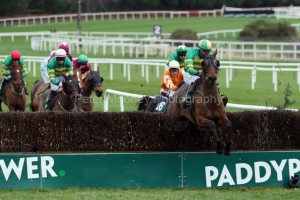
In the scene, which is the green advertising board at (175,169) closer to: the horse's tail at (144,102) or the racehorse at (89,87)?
the horse's tail at (144,102)

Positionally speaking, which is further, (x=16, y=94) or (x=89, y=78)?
(x=16, y=94)

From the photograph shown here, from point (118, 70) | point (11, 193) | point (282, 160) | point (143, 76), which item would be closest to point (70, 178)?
point (11, 193)

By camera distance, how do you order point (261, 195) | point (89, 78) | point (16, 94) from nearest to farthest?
point (261, 195), point (89, 78), point (16, 94)

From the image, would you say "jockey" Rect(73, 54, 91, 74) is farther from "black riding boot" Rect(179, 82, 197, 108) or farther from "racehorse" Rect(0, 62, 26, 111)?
"black riding boot" Rect(179, 82, 197, 108)

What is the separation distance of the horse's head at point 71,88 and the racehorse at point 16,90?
98.6 inches

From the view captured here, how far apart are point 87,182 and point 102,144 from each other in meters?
0.62

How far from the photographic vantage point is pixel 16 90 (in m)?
13.9

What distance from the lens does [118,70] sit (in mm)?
26109

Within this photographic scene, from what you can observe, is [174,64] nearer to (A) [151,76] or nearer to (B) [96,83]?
(B) [96,83]

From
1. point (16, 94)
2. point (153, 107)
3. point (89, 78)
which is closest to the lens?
point (153, 107)

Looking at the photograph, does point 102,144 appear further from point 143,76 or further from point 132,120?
point 143,76

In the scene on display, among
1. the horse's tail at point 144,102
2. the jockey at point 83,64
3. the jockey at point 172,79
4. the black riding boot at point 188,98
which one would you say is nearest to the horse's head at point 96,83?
the jockey at point 83,64

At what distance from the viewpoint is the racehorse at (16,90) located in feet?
45.2

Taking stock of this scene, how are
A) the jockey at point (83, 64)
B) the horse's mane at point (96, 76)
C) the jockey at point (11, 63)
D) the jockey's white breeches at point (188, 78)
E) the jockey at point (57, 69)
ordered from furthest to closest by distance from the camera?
1. the jockey at point (11, 63)
2. the jockey at point (83, 64)
3. the horse's mane at point (96, 76)
4. the jockey at point (57, 69)
5. the jockey's white breeches at point (188, 78)
